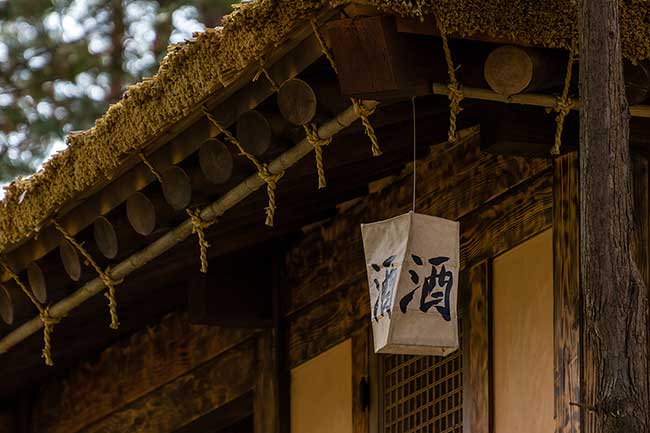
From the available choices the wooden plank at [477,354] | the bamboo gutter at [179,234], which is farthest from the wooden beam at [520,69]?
the wooden plank at [477,354]

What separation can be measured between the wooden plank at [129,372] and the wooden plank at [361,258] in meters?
0.44

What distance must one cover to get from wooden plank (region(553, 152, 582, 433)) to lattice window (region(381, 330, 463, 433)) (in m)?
0.62

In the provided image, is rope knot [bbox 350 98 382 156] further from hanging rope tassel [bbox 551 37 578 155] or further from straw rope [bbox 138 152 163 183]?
straw rope [bbox 138 152 163 183]

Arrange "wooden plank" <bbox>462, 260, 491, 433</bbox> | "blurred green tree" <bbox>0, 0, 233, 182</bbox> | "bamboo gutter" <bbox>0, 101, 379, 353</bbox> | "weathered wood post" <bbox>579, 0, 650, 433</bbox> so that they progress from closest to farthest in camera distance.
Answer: "weathered wood post" <bbox>579, 0, 650, 433</bbox> → "bamboo gutter" <bbox>0, 101, 379, 353</bbox> → "wooden plank" <bbox>462, 260, 491, 433</bbox> → "blurred green tree" <bbox>0, 0, 233, 182</bbox>

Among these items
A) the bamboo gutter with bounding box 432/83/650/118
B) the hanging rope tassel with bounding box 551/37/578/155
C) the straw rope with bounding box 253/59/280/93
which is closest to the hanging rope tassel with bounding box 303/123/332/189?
the straw rope with bounding box 253/59/280/93

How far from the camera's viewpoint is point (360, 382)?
5773mm

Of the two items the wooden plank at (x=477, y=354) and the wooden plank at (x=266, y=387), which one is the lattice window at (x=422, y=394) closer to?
the wooden plank at (x=477, y=354)

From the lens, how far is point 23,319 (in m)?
6.30

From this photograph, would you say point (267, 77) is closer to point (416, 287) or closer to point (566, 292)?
point (416, 287)

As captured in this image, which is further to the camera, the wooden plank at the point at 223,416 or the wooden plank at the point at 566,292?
the wooden plank at the point at 223,416

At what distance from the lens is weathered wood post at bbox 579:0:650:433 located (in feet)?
11.2

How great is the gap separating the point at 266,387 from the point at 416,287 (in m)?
2.28

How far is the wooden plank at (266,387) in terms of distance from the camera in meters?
6.25

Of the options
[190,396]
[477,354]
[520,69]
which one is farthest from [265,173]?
[190,396]
